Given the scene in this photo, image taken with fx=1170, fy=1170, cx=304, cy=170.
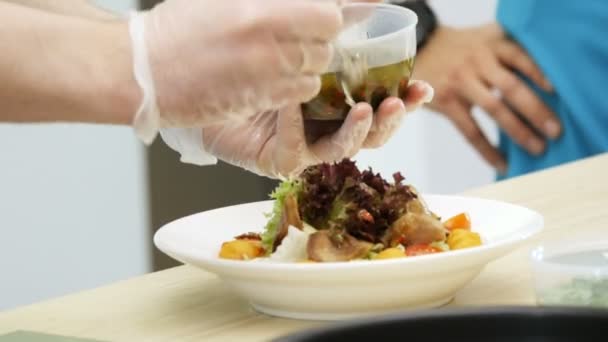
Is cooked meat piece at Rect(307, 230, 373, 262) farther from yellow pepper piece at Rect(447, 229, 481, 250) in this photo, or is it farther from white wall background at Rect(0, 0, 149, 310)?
white wall background at Rect(0, 0, 149, 310)

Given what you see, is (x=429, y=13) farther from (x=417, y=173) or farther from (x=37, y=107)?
(x=37, y=107)

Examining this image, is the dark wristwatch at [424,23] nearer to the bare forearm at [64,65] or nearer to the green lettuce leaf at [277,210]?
the green lettuce leaf at [277,210]

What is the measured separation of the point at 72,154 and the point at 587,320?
2220 mm

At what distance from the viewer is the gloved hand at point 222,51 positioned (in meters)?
0.89

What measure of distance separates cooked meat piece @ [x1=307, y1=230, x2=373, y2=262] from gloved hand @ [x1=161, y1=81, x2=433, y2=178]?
0.11 m

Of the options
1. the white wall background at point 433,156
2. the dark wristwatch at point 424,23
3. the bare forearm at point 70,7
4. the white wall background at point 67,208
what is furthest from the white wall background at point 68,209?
the bare forearm at point 70,7

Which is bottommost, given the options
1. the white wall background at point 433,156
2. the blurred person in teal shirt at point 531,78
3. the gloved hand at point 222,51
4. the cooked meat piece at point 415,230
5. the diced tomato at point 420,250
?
the white wall background at point 433,156

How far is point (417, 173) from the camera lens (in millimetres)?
3598

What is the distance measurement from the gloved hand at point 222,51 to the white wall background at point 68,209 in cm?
175

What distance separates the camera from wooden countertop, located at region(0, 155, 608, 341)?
3.32 feet

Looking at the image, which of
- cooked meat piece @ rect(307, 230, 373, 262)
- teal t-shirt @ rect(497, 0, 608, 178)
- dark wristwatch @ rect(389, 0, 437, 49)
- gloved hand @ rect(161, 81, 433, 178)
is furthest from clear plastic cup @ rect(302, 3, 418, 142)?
dark wristwatch @ rect(389, 0, 437, 49)

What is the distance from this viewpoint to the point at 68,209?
2.72 meters

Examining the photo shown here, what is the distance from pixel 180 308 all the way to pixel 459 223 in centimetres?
29

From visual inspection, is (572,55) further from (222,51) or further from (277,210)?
(222,51)
